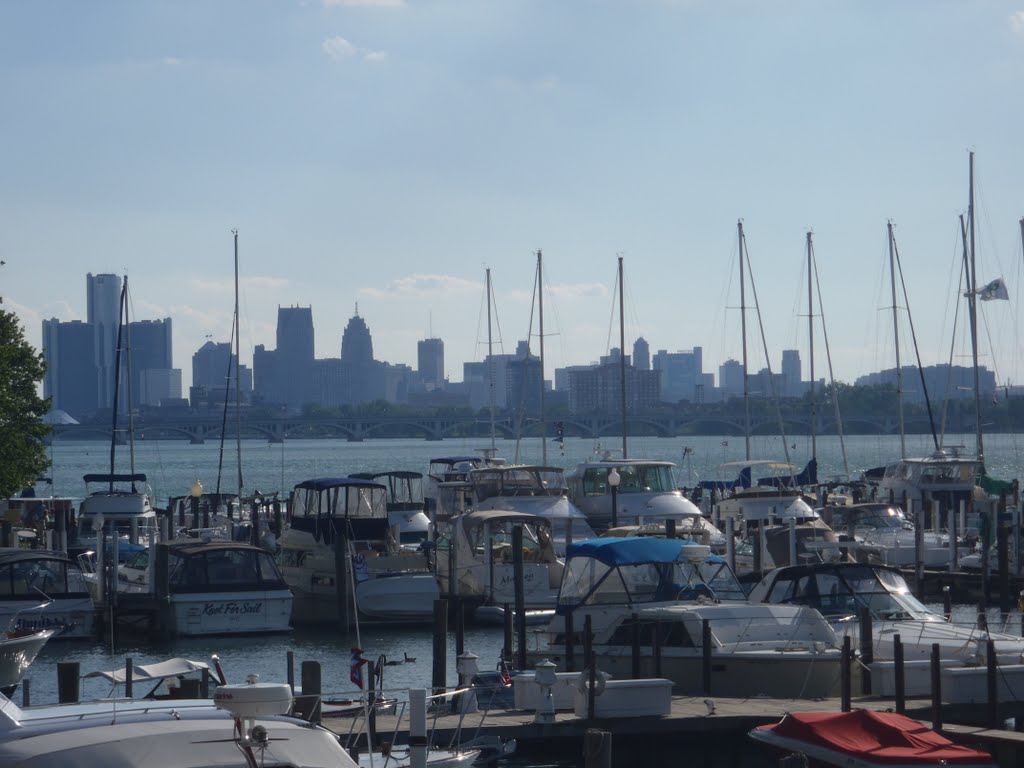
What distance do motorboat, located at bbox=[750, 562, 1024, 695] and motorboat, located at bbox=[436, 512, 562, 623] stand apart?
31.1 feet

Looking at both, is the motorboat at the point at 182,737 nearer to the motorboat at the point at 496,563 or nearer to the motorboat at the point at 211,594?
the motorboat at the point at 211,594

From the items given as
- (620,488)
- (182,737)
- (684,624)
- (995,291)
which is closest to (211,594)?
(684,624)

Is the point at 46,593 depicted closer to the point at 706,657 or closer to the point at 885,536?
the point at 706,657

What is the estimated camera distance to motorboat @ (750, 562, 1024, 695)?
69.7 ft

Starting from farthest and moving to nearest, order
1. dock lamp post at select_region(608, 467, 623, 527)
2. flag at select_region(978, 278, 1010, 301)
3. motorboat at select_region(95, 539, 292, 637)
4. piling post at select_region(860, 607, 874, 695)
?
flag at select_region(978, 278, 1010, 301) → dock lamp post at select_region(608, 467, 623, 527) → motorboat at select_region(95, 539, 292, 637) → piling post at select_region(860, 607, 874, 695)

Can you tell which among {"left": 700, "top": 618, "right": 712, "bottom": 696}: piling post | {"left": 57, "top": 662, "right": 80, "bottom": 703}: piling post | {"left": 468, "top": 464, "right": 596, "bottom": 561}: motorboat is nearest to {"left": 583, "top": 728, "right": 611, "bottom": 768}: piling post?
{"left": 700, "top": 618, "right": 712, "bottom": 696}: piling post

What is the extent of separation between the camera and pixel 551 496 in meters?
40.3

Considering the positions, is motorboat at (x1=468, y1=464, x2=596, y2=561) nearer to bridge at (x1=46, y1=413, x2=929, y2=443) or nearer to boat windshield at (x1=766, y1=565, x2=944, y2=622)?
boat windshield at (x1=766, y1=565, x2=944, y2=622)

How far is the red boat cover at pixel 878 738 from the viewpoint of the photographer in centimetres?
1545

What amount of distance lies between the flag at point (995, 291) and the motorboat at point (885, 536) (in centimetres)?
1694

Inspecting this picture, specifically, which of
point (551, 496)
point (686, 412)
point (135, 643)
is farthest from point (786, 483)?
point (686, 412)

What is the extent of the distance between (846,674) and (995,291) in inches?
1781

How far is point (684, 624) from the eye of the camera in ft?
72.2

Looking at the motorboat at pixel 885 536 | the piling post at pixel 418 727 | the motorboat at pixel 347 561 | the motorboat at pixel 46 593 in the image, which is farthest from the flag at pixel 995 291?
the piling post at pixel 418 727
